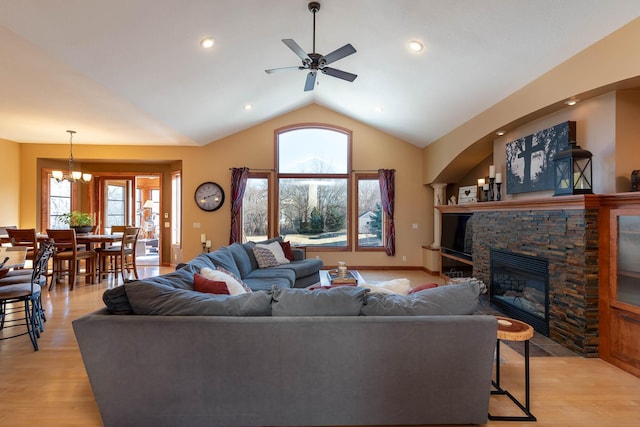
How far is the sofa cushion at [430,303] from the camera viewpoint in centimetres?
202

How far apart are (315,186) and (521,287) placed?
467 centimetres

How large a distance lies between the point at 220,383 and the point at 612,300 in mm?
3409

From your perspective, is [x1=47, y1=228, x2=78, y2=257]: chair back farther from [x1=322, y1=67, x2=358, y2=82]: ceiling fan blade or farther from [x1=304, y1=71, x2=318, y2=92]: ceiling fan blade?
[x1=322, y1=67, x2=358, y2=82]: ceiling fan blade

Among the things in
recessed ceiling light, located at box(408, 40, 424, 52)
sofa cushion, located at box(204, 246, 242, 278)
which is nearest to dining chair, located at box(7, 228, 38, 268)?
sofa cushion, located at box(204, 246, 242, 278)

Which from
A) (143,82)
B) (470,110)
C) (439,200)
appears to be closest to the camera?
(143,82)

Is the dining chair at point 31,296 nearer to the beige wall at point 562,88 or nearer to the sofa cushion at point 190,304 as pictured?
the sofa cushion at point 190,304

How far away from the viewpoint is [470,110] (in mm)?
5195

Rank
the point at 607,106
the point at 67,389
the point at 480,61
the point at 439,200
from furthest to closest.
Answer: the point at 439,200 → the point at 480,61 → the point at 607,106 → the point at 67,389

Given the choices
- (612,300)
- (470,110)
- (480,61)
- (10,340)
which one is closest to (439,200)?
(470,110)

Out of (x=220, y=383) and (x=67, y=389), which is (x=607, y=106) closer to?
(x=220, y=383)

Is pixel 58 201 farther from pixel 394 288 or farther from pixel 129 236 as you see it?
pixel 394 288

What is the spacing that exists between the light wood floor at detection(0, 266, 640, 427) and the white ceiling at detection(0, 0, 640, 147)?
293 cm

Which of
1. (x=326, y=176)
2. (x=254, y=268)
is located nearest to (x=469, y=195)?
(x=326, y=176)

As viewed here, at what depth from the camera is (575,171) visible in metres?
3.46
